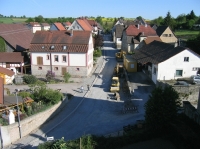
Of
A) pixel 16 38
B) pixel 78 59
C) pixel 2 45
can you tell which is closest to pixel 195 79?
pixel 78 59

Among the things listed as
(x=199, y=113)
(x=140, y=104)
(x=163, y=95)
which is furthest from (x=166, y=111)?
(x=140, y=104)

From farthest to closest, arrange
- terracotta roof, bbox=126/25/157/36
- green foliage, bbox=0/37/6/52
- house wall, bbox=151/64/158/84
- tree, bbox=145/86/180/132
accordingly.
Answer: terracotta roof, bbox=126/25/157/36, green foliage, bbox=0/37/6/52, house wall, bbox=151/64/158/84, tree, bbox=145/86/180/132

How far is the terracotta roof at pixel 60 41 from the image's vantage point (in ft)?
117

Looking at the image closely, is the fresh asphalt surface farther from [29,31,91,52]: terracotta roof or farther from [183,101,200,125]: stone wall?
[29,31,91,52]: terracotta roof

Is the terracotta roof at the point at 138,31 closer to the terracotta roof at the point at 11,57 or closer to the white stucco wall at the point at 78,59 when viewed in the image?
the white stucco wall at the point at 78,59

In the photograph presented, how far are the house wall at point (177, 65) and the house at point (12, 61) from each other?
72.4 ft

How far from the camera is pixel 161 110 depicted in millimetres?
16828

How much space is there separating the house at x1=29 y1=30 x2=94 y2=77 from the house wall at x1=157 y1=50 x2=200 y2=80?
461 inches

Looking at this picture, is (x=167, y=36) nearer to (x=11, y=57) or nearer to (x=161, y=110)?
(x=11, y=57)

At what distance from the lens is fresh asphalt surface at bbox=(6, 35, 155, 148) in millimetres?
19859

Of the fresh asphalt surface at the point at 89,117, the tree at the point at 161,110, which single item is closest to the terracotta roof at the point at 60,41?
the fresh asphalt surface at the point at 89,117

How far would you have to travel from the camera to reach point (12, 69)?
3791 cm

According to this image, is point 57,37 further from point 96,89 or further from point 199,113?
point 199,113

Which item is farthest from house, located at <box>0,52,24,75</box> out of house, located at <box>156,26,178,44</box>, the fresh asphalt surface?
house, located at <box>156,26,178,44</box>
